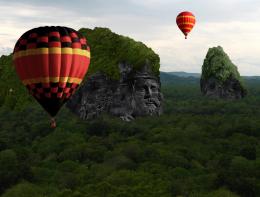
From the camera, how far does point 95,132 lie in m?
97.8

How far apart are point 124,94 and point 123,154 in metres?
22.6

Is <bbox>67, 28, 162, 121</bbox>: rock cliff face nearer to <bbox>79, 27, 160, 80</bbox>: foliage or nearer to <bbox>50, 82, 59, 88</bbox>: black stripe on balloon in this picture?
<bbox>79, 27, 160, 80</bbox>: foliage

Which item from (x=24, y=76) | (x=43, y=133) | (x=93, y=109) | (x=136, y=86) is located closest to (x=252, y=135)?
(x=136, y=86)

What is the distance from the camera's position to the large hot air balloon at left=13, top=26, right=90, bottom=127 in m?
41.2

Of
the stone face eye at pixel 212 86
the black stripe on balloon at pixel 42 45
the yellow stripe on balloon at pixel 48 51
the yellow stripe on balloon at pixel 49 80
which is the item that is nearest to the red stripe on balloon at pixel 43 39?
the black stripe on balloon at pixel 42 45

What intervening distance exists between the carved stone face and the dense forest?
1.82m

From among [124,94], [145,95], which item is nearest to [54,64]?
[124,94]

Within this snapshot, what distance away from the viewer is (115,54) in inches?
3989

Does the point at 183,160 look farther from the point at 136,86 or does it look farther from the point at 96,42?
the point at 96,42

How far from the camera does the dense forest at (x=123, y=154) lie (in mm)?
59781

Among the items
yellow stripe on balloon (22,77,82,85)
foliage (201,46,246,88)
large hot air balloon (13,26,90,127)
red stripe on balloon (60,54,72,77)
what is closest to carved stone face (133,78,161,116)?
large hot air balloon (13,26,90,127)

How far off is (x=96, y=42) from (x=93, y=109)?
13783 millimetres

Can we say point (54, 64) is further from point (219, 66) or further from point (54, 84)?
point (219, 66)

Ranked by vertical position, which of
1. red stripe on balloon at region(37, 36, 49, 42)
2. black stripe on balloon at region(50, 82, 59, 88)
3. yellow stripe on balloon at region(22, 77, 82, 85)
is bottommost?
black stripe on balloon at region(50, 82, 59, 88)
